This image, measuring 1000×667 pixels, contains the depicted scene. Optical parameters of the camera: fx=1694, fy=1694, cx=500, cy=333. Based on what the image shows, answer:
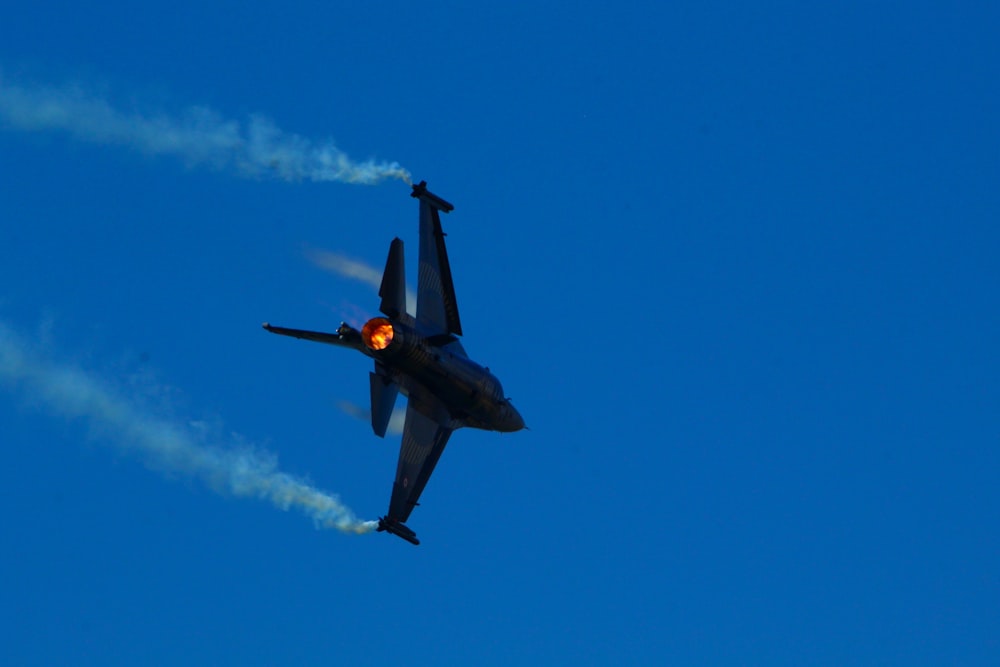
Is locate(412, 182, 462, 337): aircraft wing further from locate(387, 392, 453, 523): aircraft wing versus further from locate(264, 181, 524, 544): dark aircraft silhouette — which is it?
locate(387, 392, 453, 523): aircraft wing

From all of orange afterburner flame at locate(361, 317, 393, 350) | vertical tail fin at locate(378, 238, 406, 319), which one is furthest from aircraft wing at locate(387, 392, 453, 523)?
vertical tail fin at locate(378, 238, 406, 319)

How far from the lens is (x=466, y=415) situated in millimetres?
64750

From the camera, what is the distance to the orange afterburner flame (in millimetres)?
60031

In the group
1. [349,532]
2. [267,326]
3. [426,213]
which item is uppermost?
[426,213]

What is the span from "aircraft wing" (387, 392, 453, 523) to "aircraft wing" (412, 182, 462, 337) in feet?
9.61

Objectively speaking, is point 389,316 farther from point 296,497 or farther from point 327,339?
point 296,497

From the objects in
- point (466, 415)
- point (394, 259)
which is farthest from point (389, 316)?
point (466, 415)

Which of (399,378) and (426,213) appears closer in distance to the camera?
(399,378)

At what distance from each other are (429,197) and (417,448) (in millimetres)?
9923

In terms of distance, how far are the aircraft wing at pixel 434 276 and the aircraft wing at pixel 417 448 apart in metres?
2.93

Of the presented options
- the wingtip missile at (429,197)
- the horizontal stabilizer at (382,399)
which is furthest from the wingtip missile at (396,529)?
the wingtip missile at (429,197)

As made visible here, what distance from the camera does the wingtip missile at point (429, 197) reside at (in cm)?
6638

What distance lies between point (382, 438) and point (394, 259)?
6.39 m

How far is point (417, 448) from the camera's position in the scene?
2547 inches
